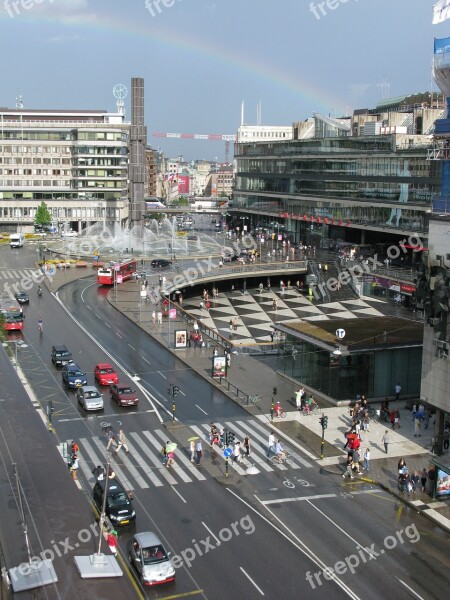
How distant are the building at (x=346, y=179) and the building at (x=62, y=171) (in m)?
23.9

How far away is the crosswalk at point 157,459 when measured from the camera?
3294cm

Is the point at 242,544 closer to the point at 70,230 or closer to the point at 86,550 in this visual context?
the point at 86,550

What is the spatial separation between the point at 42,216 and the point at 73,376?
90.9 meters

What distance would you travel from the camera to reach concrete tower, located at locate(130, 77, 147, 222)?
4626 inches

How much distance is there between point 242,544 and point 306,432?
13368 millimetres

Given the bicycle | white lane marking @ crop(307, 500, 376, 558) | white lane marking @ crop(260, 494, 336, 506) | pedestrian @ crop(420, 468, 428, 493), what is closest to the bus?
the bicycle

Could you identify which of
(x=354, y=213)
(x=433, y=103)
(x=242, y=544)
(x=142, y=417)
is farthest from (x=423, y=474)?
(x=433, y=103)

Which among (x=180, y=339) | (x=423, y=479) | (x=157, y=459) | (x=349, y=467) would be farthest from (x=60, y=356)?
(x=423, y=479)

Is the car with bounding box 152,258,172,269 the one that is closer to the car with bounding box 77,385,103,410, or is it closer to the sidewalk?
the sidewalk

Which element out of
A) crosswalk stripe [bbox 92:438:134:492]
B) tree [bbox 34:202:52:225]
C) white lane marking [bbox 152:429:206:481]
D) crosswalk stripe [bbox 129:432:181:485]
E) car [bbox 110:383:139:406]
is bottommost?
white lane marking [bbox 152:429:206:481]

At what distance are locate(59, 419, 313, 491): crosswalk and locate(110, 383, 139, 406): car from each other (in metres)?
3.97

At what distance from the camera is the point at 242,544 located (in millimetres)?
26984

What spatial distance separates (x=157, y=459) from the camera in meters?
35.2

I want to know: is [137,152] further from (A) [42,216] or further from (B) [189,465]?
(B) [189,465]
